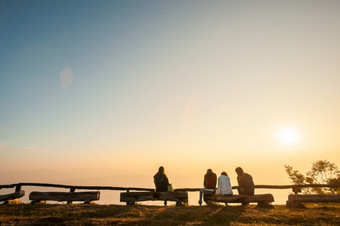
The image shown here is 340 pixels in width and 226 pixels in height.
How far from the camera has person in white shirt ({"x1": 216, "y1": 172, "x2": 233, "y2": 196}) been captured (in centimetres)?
1162

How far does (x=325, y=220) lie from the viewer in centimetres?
804

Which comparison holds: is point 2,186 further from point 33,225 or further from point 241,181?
point 241,181

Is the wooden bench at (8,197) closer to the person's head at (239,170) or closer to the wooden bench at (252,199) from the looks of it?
the wooden bench at (252,199)

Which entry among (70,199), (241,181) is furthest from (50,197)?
(241,181)

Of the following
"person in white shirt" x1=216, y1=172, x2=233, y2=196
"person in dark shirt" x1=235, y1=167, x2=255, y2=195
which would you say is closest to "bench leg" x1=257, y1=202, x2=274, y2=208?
"person in dark shirt" x1=235, y1=167, x2=255, y2=195

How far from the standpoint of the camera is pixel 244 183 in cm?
1180

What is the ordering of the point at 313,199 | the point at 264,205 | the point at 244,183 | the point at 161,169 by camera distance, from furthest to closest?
the point at 161,169 → the point at 244,183 → the point at 264,205 → the point at 313,199

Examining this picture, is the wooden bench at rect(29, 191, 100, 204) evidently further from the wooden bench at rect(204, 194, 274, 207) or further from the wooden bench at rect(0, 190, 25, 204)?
the wooden bench at rect(204, 194, 274, 207)

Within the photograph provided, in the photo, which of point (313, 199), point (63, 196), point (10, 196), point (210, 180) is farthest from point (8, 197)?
point (313, 199)

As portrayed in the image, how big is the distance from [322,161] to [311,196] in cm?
2775

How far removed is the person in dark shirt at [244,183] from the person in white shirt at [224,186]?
2.24 feet

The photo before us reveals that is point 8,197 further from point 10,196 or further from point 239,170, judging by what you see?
point 239,170

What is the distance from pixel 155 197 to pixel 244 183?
→ 5.07m

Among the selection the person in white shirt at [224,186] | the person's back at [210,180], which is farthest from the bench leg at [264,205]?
the person's back at [210,180]
